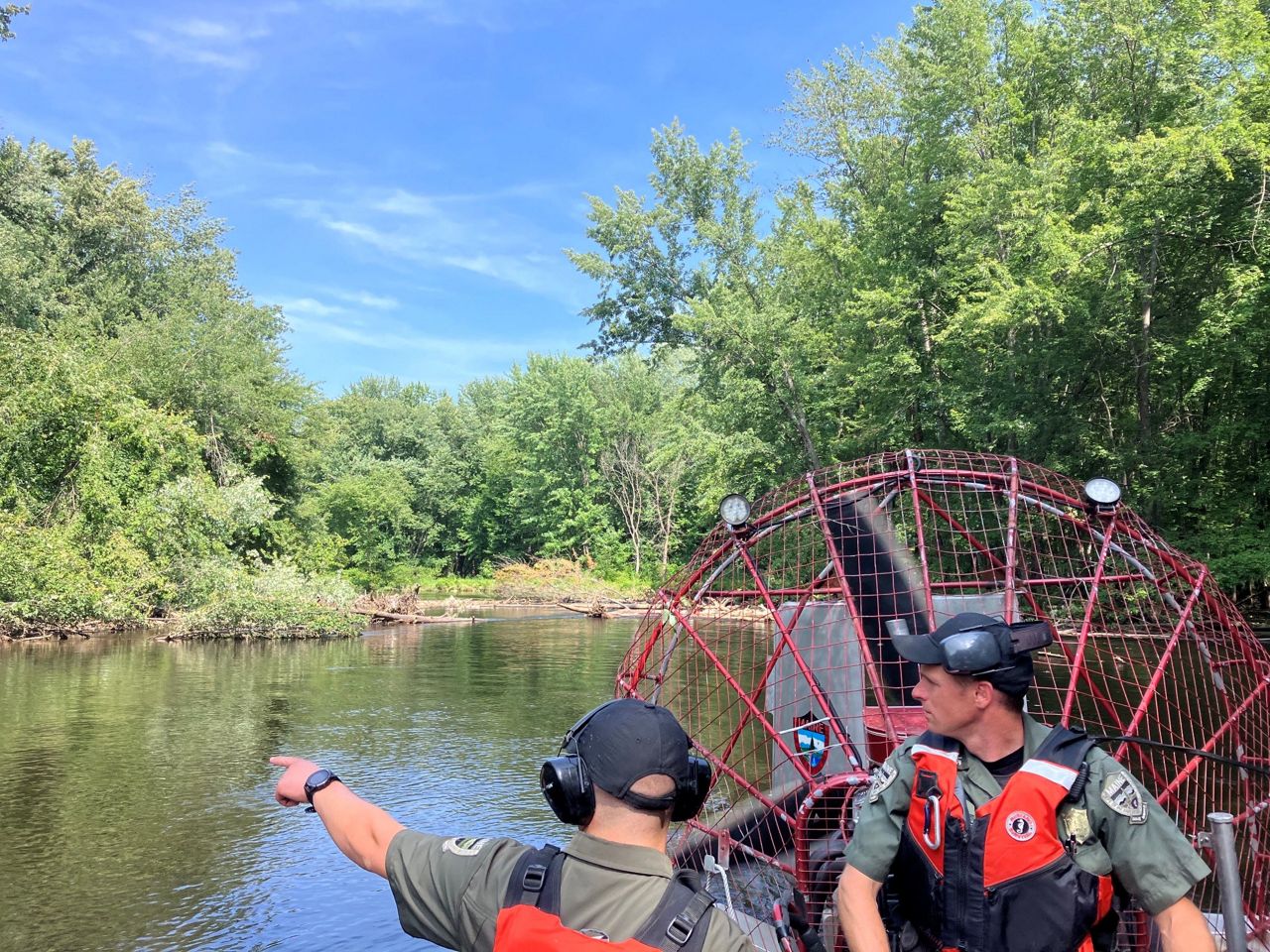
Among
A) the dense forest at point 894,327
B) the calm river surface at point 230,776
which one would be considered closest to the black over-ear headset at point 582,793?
the calm river surface at point 230,776

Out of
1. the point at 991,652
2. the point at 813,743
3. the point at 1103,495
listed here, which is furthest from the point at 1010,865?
the point at 813,743

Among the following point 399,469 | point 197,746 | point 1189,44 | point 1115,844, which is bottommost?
point 197,746

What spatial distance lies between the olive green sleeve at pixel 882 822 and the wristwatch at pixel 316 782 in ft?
4.36

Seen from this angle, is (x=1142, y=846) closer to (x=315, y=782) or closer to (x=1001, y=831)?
(x=1001, y=831)

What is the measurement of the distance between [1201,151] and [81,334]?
3666 centimetres

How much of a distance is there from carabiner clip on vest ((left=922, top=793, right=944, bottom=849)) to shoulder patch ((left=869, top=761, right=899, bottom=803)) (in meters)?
0.10

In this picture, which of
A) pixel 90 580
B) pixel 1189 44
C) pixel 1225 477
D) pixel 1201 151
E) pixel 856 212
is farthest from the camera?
pixel 856 212

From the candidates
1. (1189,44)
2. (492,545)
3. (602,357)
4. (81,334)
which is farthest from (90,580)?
(492,545)

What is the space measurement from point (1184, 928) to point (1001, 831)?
Answer: 0.43 meters

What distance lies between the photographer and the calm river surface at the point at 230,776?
277 inches

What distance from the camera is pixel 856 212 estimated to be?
95.2ft

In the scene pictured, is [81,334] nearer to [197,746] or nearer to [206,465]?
[206,465]

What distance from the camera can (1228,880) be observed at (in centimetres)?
235

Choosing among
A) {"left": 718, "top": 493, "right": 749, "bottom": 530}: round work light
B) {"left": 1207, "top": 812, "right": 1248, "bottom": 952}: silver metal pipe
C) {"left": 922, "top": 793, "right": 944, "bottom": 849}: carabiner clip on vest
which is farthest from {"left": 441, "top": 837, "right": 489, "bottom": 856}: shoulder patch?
{"left": 718, "top": 493, "right": 749, "bottom": 530}: round work light
